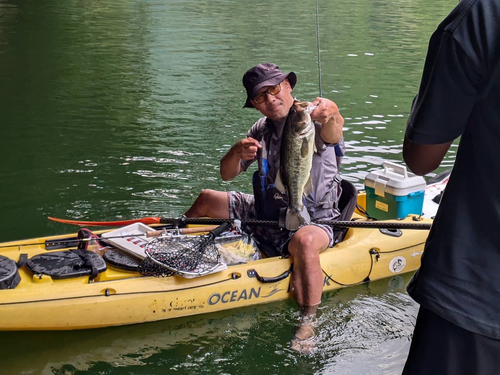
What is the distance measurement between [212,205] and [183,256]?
35.5 inches

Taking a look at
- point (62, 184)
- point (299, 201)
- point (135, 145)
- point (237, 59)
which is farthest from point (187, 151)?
point (237, 59)

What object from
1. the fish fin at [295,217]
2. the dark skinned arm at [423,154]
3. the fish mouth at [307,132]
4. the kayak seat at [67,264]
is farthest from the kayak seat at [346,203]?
the dark skinned arm at [423,154]

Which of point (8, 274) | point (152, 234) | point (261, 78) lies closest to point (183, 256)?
point (152, 234)

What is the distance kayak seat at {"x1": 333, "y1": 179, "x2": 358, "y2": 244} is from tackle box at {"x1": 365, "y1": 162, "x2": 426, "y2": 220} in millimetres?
506

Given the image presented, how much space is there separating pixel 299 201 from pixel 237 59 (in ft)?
39.3

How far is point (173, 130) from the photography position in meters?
10.1

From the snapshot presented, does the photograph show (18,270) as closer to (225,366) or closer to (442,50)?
(225,366)

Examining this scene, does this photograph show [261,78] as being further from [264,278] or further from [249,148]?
[264,278]

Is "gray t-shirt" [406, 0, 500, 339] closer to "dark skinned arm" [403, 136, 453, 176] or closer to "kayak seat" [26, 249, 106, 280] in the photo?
"dark skinned arm" [403, 136, 453, 176]

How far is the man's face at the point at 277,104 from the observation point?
4.75 m

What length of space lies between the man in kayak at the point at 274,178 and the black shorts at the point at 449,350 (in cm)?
290

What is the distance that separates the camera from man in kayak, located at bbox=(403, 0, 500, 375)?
1.51m

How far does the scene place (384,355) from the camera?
4.52m

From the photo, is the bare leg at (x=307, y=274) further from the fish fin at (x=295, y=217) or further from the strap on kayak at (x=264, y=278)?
the fish fin at (x=295, y=217)
